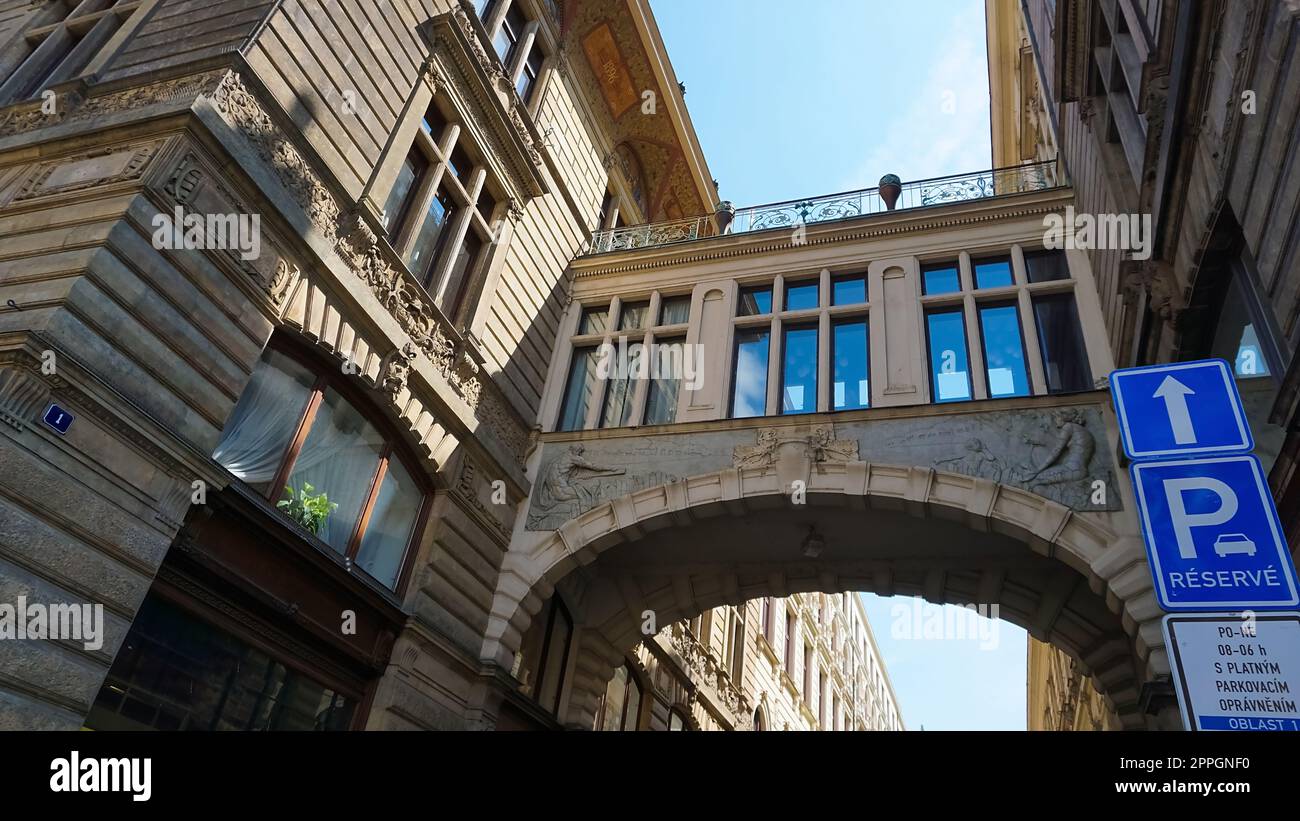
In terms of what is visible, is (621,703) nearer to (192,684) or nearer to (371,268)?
(192,684)

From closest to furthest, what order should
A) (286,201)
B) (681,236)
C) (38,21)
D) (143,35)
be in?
(286,201)
(143,35)
(38,21)
(681,236)

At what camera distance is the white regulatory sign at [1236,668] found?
9.29 ft

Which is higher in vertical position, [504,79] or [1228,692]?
[504,79]

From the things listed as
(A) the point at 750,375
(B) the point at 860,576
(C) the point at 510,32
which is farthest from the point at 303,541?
(C) the point at 510,32

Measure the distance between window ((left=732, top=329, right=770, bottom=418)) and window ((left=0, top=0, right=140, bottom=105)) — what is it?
36.2ft

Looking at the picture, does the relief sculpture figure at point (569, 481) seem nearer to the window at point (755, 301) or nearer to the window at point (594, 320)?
the window at point (594, 320)

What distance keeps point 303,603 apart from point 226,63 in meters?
6.59

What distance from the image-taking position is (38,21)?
512 inches

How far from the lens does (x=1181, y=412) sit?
3.95 meters

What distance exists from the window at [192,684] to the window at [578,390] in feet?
23.8

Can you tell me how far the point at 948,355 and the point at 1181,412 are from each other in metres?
10.9

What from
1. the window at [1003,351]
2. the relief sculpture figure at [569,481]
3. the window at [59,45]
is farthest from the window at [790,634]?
the window at [59,45]
